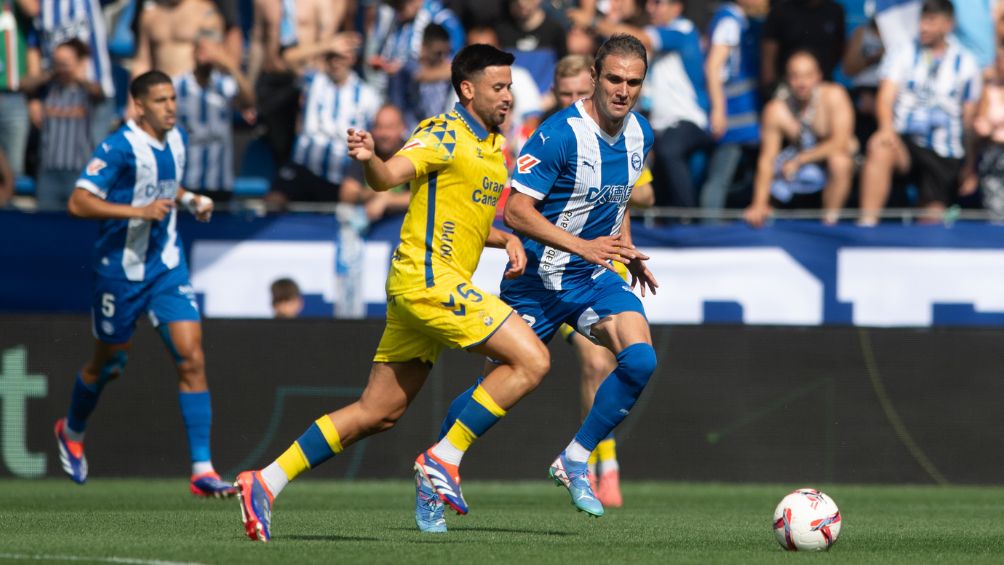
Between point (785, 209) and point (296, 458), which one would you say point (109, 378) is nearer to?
point (296, 458)

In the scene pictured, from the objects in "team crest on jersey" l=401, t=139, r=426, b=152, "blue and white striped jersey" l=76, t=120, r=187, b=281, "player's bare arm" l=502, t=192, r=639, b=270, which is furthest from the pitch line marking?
"blue and white striped jersey" l=76, t=120, r=187, b=281

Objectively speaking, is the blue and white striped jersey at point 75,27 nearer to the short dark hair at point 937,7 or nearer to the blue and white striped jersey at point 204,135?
the blue and white striped jersey at point 204,135

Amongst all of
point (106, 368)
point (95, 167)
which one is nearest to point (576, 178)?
point (95, 167)

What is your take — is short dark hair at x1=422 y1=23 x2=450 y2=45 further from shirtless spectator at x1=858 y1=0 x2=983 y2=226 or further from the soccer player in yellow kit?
the soccer player in yellow kit

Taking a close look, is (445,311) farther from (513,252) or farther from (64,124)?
(64,124)

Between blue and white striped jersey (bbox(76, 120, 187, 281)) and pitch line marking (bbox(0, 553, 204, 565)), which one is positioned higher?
blue and white striped jersey (bbox(76, 120, 187, 281))

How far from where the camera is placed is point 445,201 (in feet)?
24.5

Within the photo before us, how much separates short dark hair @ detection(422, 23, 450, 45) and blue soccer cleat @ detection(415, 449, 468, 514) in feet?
24.2

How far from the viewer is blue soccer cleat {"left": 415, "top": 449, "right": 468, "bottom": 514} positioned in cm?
716

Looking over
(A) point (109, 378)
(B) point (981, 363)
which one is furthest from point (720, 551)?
(B) point (981, 363)

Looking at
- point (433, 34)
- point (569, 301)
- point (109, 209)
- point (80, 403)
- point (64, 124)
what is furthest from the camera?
point (64, 124)

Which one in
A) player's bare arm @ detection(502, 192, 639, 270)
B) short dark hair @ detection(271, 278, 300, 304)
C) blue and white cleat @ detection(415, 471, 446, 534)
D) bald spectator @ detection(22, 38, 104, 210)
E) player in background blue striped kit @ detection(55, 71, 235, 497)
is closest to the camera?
player's bare arm @ detection(502, 192, 639, 270)

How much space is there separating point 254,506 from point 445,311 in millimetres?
1241

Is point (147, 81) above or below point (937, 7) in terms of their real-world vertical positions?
below
